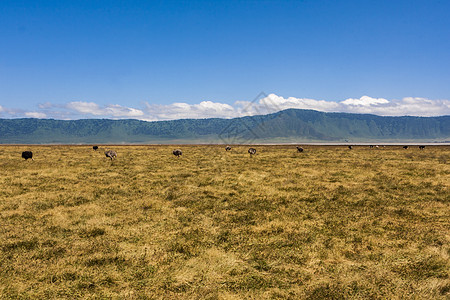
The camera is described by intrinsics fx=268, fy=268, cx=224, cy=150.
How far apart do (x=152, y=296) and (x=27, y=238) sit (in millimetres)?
6058

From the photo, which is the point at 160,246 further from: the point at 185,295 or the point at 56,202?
the point at 56,202

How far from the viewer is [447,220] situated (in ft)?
37.5

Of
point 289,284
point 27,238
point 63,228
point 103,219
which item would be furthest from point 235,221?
point 27,238

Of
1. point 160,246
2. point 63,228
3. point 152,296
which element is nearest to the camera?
point 152,296

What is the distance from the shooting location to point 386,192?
1661 centimetres

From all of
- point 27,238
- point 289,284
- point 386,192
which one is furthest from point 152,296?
point 386,192

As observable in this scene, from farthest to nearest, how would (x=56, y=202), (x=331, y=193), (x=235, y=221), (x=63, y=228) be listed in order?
(x=331, y=193) → (x=56, y=202) → (x=235, y=221) → (x=63, y=228)

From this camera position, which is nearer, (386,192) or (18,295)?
(18,295)

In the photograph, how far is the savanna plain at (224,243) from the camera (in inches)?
255

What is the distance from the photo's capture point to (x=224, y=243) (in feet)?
29.6

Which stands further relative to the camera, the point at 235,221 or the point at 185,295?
the point at 235,221

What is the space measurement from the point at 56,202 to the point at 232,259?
426 inches

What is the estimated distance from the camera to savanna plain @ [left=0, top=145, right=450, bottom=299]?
21.3 ft

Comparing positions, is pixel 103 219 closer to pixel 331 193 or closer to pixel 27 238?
pixel 27 238
